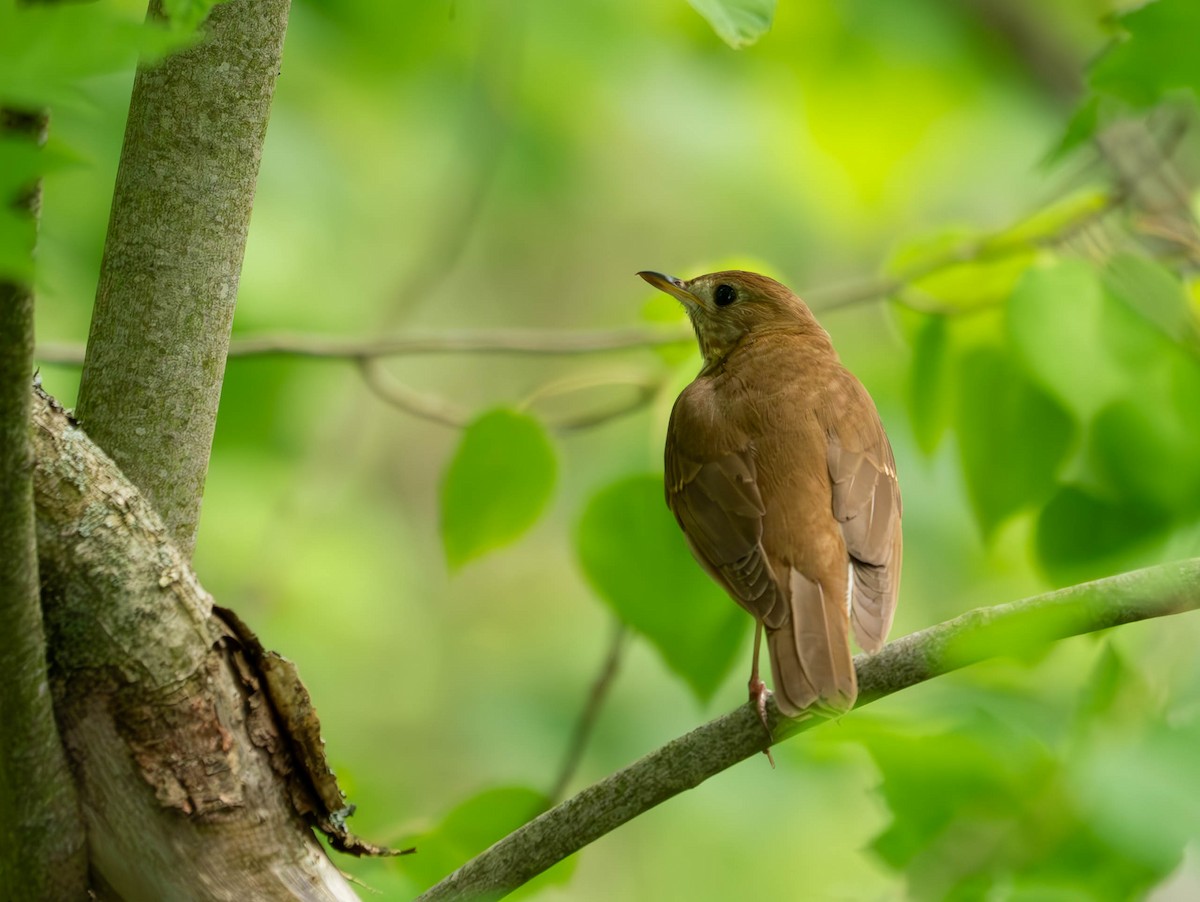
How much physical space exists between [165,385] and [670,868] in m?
5.73

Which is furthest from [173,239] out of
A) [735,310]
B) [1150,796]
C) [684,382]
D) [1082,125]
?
[735,310]

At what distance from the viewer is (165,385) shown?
199 centimetres

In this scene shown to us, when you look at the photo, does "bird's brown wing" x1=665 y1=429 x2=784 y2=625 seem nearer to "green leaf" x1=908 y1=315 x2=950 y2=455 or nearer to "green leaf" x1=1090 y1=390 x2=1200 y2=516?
"green leaf" x1=908 y1=315 x2=950 y2=455

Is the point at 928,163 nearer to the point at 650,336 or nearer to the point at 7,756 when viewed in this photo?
the point at 650,336

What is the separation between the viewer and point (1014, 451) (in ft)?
9.36

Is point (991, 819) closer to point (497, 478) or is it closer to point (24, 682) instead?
point (497, 478)

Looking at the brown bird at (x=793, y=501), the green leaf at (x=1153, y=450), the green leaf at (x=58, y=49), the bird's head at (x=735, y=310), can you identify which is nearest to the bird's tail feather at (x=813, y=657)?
the brown bird at (x=793, y=501)

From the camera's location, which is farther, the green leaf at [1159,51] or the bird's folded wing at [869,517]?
the bird's folded wing at [869,517]

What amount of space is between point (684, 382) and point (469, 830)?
3.63 ft

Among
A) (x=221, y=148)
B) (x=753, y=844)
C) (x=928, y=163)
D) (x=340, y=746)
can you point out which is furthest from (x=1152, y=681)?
(x=340, y=746)

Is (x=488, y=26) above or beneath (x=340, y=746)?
above

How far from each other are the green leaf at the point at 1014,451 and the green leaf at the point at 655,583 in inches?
23.1

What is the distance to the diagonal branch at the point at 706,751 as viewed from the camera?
71.2 inches

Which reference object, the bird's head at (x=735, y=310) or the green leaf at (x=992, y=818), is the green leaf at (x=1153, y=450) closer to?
the green leaf at (x=992, y=818)
